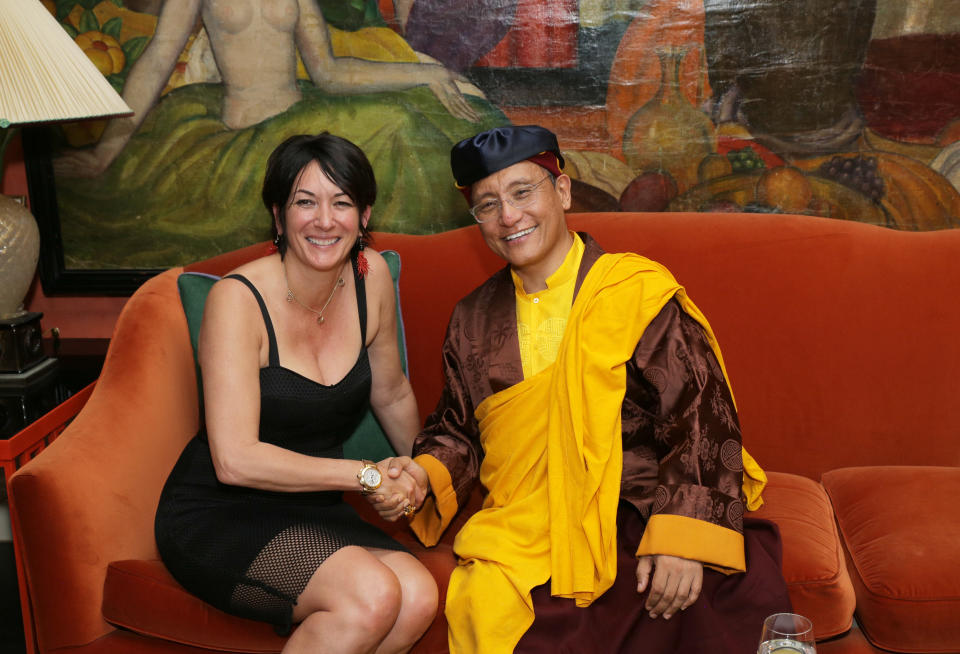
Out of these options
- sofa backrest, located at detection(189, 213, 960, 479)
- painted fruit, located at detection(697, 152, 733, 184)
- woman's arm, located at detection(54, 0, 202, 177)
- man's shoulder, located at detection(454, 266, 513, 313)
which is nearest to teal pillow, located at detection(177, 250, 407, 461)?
man's shoulder, located at detection(454, 266, 513, 313)

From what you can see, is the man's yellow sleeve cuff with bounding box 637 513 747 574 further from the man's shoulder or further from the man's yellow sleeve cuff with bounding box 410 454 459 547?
the man's shoulder

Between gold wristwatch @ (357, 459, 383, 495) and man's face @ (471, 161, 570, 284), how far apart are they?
2.03ft

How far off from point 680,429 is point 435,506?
66cm

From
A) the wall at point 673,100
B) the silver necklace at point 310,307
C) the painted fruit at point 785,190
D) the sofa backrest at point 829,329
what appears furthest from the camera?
the painted fruit at point 785,190

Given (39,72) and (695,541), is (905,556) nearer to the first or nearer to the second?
(695,541)

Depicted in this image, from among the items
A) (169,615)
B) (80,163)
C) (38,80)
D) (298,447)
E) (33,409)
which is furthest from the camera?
(80,163)

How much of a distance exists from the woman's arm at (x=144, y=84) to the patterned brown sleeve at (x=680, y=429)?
6.49 ft

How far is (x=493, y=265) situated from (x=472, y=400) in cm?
63

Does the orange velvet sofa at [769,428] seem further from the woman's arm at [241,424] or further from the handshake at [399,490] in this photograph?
the woman's arm at [241,424]

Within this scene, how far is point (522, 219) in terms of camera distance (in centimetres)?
212

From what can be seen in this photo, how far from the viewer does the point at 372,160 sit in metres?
3.01

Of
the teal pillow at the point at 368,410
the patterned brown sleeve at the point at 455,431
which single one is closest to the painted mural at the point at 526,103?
the teal pillow at the point at 368,410

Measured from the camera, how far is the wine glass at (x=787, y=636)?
4.20ft

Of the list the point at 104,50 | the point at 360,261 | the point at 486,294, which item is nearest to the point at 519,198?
the point at 486,294
